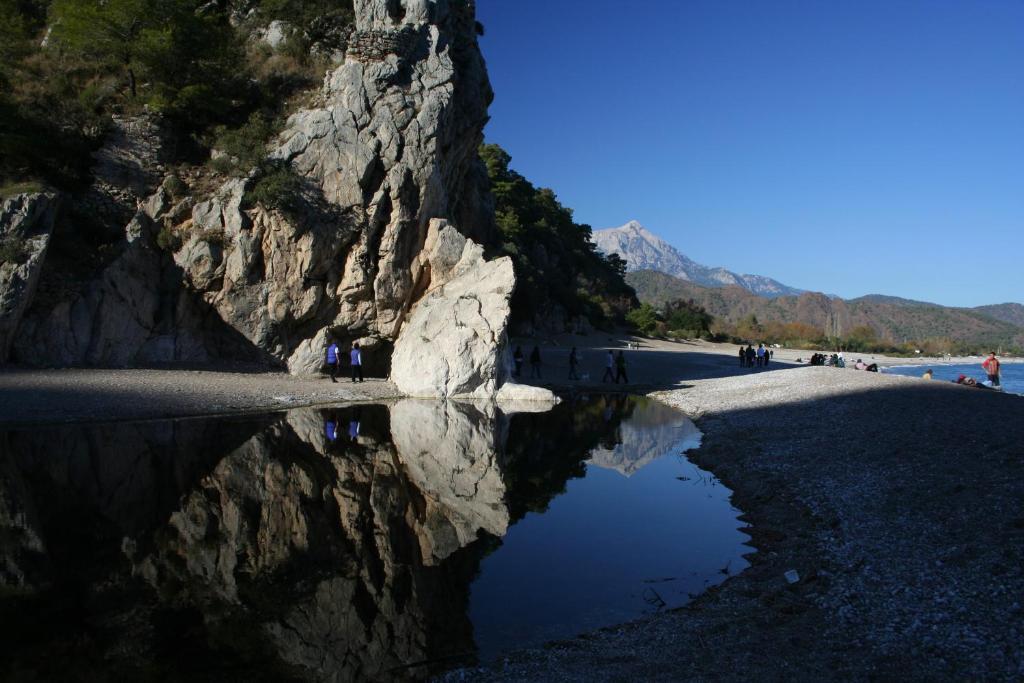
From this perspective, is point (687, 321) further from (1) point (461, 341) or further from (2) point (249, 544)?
(2) point (249, 544)

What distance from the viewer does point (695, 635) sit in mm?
6203

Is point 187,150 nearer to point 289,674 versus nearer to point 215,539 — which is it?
point 215,539

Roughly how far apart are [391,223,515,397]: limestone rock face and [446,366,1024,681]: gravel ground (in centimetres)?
1010

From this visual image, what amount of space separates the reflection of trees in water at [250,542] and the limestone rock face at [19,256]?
755 centimetres

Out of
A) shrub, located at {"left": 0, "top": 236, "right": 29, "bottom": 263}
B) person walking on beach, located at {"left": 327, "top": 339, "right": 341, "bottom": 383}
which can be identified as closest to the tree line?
shrub, located at {"left": 0, "top": 236, "right": 29, "bottom": 263}

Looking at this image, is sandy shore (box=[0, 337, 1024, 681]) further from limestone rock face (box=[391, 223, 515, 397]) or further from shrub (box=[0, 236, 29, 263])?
limestone rock face (box=[391, 223, 515, 397])

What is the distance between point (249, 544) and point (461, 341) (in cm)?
1423

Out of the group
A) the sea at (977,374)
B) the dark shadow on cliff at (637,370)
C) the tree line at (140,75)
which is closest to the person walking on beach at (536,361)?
the dark shadow on cliff at (637,370)

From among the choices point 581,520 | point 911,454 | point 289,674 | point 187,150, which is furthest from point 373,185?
point 289,674

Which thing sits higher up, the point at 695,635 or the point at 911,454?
the point at 911,454

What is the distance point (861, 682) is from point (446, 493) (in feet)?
24.0

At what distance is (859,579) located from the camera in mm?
7141

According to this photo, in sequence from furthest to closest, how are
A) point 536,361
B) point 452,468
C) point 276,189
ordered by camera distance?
1. point 536,361
2. point 276,189
3. point 452,468

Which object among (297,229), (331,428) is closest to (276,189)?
(297,229)
